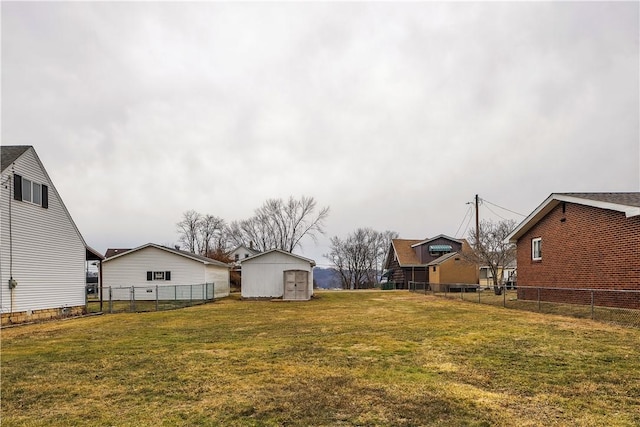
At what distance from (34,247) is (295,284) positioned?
16574mm

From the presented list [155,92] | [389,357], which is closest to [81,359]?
[389,357]

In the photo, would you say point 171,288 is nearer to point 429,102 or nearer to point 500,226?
point 429,102

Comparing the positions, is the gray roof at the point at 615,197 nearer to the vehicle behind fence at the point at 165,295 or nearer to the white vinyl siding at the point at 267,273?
the white vinyl siding at the point at 267,273

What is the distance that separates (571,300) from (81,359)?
17948 millimetres

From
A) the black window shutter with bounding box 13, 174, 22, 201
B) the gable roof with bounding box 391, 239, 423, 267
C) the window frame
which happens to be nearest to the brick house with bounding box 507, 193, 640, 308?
the black window shutter with bounding box 13, 174, 22, 201

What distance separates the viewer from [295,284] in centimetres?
3059

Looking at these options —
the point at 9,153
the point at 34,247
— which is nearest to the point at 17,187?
the point at 9,153

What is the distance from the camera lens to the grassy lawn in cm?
514

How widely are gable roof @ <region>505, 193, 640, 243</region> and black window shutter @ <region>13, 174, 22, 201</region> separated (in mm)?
23346

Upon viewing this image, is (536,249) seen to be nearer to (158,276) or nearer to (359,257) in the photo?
(158,276)

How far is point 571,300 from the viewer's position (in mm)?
17562

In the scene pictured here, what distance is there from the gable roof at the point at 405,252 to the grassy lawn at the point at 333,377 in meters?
35.8

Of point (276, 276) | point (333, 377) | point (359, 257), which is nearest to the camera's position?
point (333, 377)

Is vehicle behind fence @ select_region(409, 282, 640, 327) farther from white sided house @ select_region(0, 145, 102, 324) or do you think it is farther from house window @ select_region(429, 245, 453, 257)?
house window @ select_region(429, 245, 453, 257)
